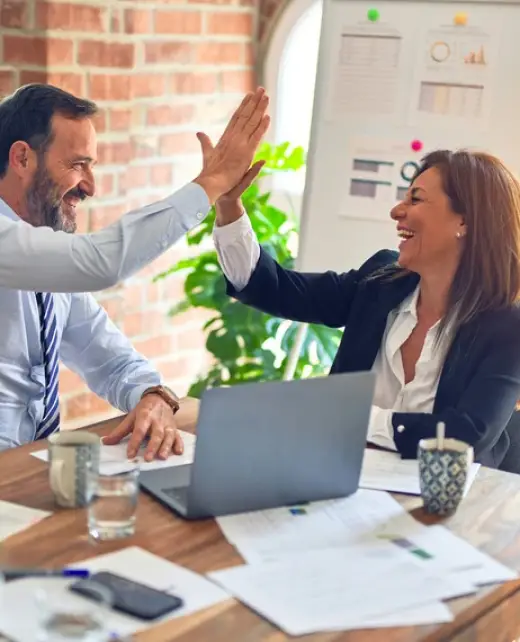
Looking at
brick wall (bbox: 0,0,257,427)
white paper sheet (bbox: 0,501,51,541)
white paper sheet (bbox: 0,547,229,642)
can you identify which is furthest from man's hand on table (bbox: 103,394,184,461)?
brick wall (bbox: 0,0,257,427)

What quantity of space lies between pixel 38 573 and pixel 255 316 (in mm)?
2019

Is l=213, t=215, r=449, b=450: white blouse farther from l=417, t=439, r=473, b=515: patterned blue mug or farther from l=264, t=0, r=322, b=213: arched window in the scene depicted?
l=264, t=0, r=322, b=213: arched window

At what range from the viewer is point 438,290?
220 centimetres

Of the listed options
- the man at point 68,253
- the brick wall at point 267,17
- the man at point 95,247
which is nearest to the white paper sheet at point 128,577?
the man at point 68,253

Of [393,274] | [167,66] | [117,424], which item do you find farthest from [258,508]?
[167,66]

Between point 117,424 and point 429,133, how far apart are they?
134 cm

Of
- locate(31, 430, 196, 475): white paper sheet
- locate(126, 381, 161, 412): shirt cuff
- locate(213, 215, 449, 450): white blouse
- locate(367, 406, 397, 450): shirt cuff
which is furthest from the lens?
locate(213, 215, 449, 450): white blouse

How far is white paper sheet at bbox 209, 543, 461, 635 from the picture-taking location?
121cm

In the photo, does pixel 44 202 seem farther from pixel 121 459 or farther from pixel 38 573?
pixel 38 573

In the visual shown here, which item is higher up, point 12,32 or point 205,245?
point 12,32

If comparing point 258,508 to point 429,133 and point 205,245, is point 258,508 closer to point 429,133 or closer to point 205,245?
point 429,133

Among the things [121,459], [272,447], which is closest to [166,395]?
[121,459]

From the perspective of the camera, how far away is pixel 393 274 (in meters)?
2.29

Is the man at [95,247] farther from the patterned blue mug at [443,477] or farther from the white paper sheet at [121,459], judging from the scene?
the patterned blue mug at [443,477]
